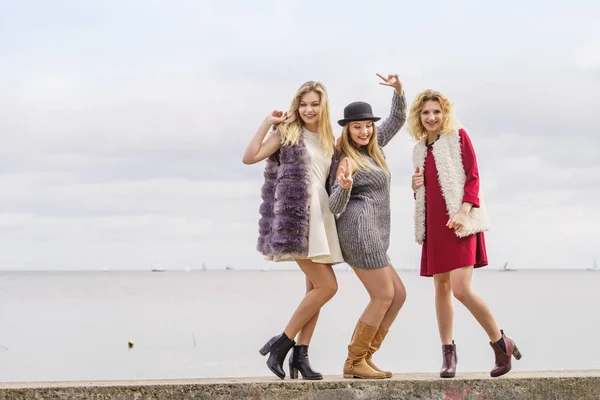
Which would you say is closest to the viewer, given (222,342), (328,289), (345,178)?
(345,178)

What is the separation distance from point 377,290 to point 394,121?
4.08ft

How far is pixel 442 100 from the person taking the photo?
6039 mm

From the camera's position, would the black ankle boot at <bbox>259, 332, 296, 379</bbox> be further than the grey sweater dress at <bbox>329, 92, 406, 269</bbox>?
Yes

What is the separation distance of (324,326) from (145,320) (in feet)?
31.1

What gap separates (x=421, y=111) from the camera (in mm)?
6113

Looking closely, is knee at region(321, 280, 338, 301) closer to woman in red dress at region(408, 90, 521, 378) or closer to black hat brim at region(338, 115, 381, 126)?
woman in red dress at region(408, 90, 521, 378)

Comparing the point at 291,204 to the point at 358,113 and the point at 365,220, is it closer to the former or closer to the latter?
the point at 365,220

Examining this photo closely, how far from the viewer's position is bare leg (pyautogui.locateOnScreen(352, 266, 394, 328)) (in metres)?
5.73

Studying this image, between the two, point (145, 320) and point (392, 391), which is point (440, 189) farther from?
point (145, 320)

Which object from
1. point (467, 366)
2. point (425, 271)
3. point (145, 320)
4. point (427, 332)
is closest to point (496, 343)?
point (425, 271)

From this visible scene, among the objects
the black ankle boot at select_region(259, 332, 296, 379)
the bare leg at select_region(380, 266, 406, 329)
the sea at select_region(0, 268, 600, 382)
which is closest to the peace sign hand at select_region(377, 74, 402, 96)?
the bare leg at select_region(380, 266, 406, 329)

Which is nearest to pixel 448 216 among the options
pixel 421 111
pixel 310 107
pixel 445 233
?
pixel 445 233

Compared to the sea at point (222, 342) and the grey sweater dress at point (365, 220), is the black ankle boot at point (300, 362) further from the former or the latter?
the sea at point (222, 342)

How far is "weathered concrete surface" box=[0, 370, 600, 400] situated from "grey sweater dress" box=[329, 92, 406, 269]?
816 millimetres
